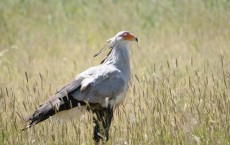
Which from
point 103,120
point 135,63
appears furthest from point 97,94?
point 135,63

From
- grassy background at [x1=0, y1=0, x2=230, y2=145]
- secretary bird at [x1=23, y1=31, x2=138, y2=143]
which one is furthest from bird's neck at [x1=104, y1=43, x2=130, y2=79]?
grassy background at [x1=0, y1=0, x2=230, y2=145]

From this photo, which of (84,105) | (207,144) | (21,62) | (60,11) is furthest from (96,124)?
(60,11)

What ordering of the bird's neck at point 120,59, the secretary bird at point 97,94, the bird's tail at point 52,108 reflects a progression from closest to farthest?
1. the bird's tail at point 52,108
2. the secretary bird at point 97,94
3. the bird's neck at point 120,59

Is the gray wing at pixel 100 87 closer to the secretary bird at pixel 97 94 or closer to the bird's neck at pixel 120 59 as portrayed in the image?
the secretary bird at pixel 97 94

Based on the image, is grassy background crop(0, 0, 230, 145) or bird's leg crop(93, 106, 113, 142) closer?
grassy background crop(0, 0, 230, 145)

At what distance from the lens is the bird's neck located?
7.36 metres

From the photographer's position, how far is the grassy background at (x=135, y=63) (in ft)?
22.6

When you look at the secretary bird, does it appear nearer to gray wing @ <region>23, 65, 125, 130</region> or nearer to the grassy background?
gray wing @ <region>23, 65, 125, 130</region>

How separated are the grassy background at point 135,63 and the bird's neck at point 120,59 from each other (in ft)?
0.45

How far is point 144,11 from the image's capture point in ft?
45.8

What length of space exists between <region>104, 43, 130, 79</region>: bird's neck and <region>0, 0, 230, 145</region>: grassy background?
138 millimetres

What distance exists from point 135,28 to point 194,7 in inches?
49.3

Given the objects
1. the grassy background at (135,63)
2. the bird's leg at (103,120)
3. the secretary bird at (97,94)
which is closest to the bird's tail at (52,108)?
the secretary bird at (97,94)

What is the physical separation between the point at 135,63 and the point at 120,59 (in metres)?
3.39
